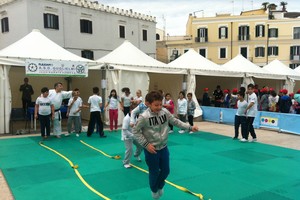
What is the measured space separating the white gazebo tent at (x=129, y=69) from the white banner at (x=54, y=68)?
0.66 metres

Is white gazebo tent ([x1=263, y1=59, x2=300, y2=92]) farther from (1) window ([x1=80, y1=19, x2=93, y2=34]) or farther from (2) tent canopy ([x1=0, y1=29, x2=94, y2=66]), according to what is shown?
(1) window ([x1=80, y1=19, x2=93, y2=34])

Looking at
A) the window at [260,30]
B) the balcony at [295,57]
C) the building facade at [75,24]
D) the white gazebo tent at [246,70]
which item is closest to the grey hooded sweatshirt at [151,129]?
the white gazebo tent at [246,70]

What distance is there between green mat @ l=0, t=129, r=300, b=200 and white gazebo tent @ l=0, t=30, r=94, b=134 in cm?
144

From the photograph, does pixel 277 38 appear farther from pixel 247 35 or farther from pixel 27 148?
pixel 27 148

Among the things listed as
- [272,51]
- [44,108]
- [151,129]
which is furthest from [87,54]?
[272,51]

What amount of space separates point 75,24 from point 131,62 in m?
16.4

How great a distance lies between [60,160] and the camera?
23.5 feet

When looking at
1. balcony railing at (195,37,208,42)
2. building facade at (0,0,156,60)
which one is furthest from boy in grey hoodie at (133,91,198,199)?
balcony railing at (195,37,208,42)

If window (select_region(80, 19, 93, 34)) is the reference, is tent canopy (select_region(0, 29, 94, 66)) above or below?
below

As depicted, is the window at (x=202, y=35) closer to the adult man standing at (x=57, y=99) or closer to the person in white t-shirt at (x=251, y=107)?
the person in white t-shirt at (x=251, y=107)

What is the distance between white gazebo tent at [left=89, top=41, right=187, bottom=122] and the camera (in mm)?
12289

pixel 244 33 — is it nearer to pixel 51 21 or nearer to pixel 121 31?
pixel 121 31

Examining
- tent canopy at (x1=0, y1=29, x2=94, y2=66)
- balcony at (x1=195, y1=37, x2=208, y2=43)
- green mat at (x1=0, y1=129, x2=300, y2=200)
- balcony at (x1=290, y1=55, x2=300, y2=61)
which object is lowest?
green mat at (x1=0, y1=129, x2=300, y2=200)

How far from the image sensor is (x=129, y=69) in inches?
493
